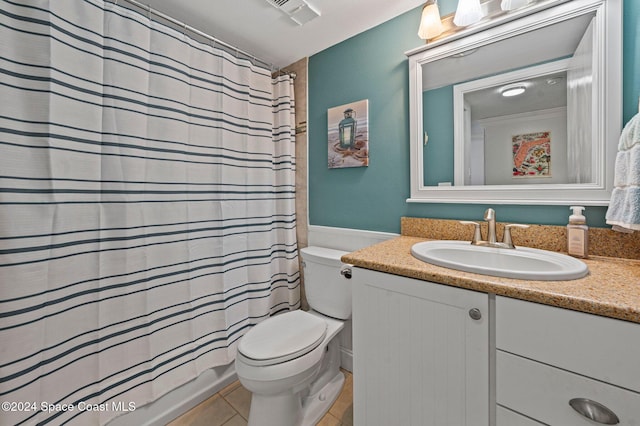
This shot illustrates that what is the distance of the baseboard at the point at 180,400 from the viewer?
48.6 inches

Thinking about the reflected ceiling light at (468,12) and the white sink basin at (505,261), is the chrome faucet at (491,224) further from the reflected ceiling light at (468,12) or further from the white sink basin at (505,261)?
the reflected ceiling light at (468,12)

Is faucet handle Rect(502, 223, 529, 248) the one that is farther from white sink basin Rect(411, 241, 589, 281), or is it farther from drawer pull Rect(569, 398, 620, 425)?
drawer pull Rect(569, 398, 620, 425)

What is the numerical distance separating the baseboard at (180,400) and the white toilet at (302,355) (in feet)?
1.49

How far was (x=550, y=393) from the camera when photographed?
2.17 feet

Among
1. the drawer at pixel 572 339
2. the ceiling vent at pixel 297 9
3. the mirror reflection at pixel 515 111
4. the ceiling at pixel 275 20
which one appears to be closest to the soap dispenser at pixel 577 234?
the mirror reflection at pixel 515 111

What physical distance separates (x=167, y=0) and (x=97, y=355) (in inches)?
67.1

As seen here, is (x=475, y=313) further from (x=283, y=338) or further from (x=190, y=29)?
(x=190, y=29)

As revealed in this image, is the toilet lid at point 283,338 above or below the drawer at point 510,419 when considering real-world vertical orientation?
below

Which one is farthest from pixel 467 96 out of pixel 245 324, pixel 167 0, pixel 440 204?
pixel 245 324

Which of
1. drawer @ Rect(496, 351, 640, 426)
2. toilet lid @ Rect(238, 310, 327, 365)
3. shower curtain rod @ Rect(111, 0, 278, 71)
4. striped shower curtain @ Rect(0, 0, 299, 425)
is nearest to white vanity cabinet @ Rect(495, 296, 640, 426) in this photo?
drawer @ Rect(496, 351, 640, 426)

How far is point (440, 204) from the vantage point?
133 cm

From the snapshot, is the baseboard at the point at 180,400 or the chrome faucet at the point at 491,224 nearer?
the chrome faucet at the point at 491,224

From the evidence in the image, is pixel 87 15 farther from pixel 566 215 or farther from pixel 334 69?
pixel 566 215

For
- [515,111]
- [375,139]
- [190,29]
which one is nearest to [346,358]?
[375,139]
